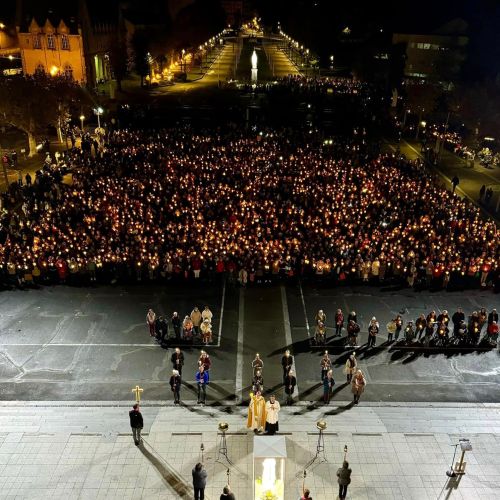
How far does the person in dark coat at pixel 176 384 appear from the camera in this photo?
14660 mm

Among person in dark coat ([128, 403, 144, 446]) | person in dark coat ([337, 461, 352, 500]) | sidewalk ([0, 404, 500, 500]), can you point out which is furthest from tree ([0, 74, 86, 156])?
person in dark coat ([337, 461, 352, 500])

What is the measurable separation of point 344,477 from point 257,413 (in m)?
3.05

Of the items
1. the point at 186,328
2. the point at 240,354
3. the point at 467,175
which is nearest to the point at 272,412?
the point at 240,354

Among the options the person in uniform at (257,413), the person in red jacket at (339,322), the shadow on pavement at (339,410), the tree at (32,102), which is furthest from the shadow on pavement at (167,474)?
the tree at (32,102)

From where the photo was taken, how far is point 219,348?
1808cm

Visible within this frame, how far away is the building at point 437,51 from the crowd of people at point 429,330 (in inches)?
2215

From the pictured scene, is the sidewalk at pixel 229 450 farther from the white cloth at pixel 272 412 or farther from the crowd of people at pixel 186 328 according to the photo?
the crowd of people at pixel 186 328

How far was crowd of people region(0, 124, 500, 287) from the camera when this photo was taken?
22328 millimetres

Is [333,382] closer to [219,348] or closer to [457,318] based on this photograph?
[219,348]

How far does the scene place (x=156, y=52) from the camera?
306 ft

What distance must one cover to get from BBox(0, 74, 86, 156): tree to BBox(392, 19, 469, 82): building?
48467 millimetres

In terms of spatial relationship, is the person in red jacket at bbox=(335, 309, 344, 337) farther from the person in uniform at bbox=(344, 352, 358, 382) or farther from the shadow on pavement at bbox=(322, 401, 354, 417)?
the shadow on pavement at bbox=(322, 401, 354, 417)

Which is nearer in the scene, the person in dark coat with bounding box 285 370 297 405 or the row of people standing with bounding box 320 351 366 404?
the row of people standing with bounding box 320 351 366 404

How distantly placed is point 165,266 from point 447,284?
12.6 m
